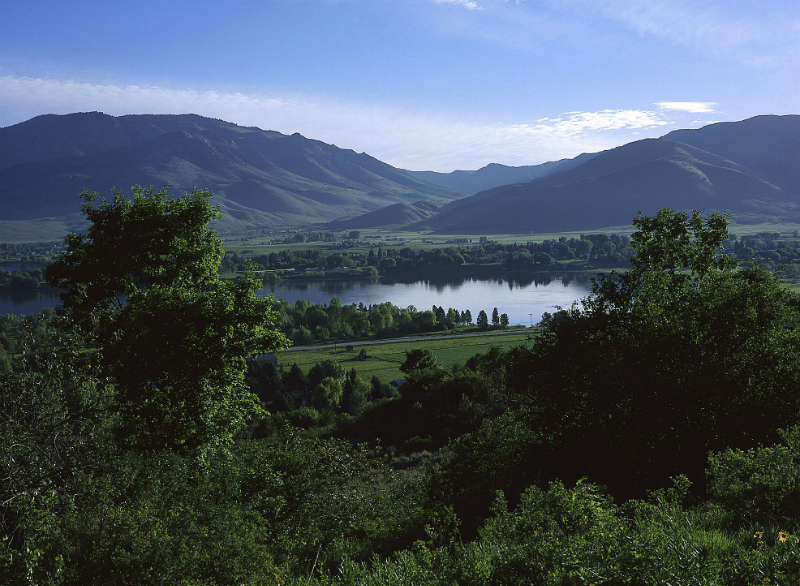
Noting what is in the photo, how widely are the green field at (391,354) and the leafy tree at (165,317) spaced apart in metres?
40.3

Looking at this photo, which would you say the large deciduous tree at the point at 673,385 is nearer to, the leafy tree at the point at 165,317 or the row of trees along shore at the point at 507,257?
the leafy tree at the point at 165,317

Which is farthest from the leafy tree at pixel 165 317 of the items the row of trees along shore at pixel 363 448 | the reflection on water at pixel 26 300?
the reflection on water at pixel 26 300

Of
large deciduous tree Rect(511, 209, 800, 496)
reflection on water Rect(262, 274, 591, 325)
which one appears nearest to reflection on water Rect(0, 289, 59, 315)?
reflection on water Rect(262, 274, 591, 325)

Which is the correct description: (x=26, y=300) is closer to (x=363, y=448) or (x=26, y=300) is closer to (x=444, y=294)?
(x=444, y=294)

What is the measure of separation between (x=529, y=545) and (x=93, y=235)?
9.00m

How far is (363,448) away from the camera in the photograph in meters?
10.7

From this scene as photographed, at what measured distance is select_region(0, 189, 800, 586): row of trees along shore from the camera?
4902 millimetres

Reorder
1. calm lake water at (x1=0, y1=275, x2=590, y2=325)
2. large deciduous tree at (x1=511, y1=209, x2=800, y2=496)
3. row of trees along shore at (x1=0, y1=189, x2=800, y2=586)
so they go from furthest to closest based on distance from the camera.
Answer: calm lake water at (x1=0, y1=275, x2=590, y2=325)
large deciduous tree at (x1=511, y1=209, x2=800, y2=496)
row of trees along shore at (x1=0, y1=189, x2=800, y2=586)

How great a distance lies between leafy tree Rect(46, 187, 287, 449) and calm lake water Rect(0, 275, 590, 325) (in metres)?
69.1

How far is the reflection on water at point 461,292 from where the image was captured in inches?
3469

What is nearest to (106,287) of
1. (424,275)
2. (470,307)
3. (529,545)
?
(529,545)

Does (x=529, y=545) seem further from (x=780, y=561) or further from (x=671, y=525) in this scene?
(x=780, y=561)

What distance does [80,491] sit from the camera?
5879mm

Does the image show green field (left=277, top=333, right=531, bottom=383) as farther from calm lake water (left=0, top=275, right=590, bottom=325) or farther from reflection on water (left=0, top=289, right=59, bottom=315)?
reflection on water (left=0, top=289, right=59, bottom=315)
